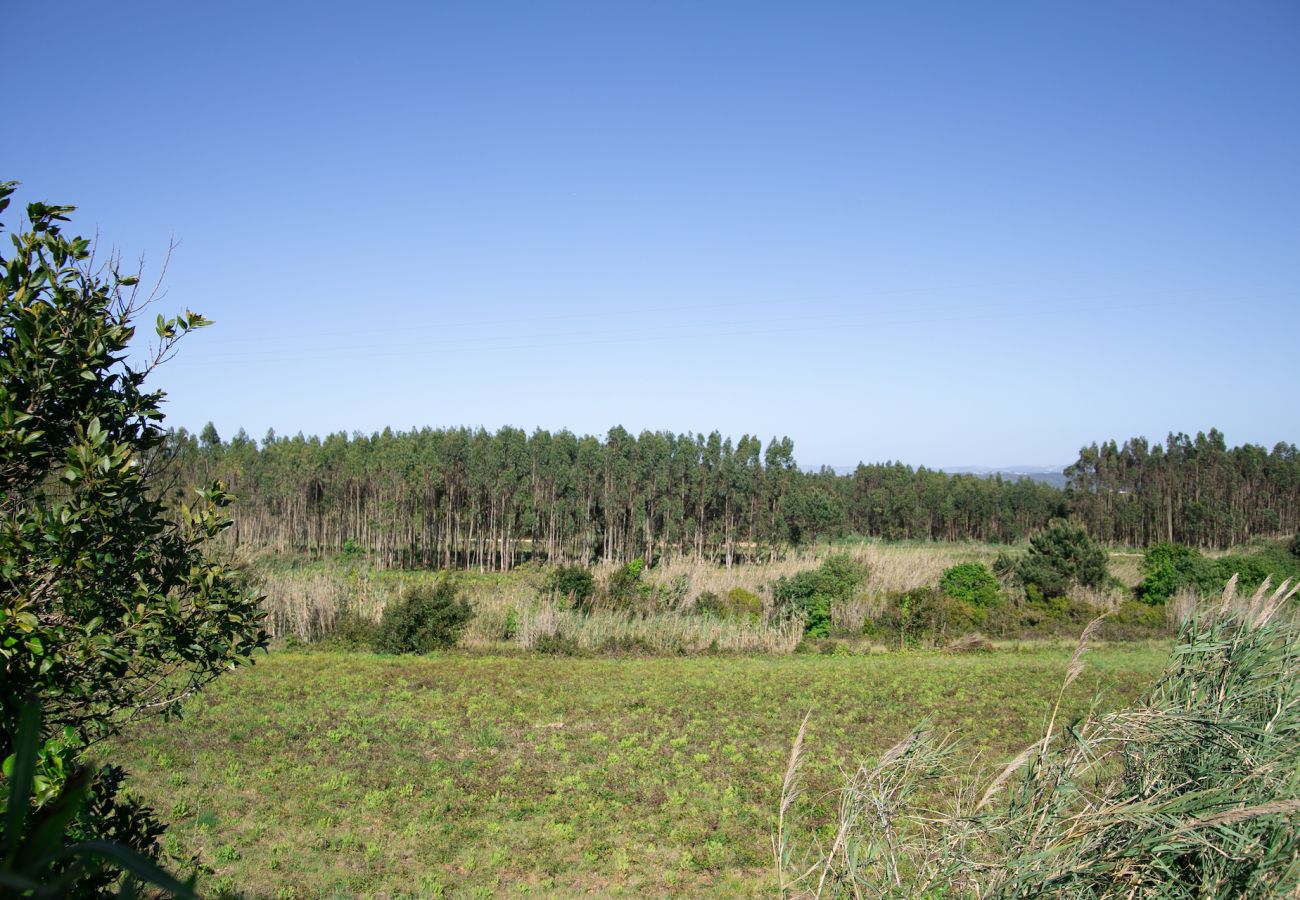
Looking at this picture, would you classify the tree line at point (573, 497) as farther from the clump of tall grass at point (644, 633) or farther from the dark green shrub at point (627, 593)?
the clump of tall grass at point (644, 633)

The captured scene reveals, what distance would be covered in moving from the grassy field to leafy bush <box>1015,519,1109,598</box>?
6.30 m

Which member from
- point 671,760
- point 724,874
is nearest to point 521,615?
point 671,760

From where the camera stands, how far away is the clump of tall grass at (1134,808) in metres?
2.76

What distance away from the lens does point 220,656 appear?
342 cm

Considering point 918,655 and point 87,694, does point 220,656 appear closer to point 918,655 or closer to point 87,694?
point 87,694

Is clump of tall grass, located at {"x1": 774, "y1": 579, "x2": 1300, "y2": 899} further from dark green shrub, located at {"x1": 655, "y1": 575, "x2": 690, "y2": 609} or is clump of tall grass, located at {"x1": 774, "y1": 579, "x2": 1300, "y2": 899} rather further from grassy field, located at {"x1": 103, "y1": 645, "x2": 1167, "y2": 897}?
dark green shrub, located at {"x1": 655, "y1": 575, "x2": 690, "y2": 609}

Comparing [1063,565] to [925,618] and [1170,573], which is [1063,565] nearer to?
[1170,573]

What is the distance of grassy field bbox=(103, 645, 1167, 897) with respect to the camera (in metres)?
7.13

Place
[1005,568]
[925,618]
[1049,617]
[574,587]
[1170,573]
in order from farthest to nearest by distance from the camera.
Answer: [1005,568]
[1170,573]
[1049,617]
[925,618]
[574,587]

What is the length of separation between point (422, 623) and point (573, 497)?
961 inches

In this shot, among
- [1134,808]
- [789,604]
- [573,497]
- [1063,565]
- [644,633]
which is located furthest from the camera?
[573,497]

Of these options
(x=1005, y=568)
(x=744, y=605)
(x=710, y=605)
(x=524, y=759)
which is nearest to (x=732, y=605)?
(x=744, y=605)

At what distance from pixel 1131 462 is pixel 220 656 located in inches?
2415

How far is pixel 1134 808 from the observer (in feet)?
9.04
